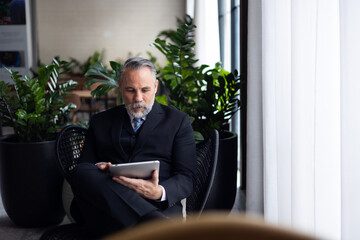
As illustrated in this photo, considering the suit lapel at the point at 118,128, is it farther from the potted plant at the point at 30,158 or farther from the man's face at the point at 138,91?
the potted plant at the point at 30,158

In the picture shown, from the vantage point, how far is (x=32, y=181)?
321 centimetres

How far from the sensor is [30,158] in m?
3.18

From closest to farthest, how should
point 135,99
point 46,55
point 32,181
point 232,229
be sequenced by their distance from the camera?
point 232,229
point 135,99
point 32,181
point 46,55

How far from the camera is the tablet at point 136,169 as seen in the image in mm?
1954

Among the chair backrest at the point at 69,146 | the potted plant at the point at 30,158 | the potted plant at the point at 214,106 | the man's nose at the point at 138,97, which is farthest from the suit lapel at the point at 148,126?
the potted plant at the point at 30,158

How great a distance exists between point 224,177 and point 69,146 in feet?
3.94

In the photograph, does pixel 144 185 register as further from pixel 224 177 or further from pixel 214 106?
pixel 214 106

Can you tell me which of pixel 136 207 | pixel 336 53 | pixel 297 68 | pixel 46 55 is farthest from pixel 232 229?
pixel 46 55

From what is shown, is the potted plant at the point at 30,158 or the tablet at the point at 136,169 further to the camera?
the potted plant at the point at 30,158

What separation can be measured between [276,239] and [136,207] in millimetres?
1528

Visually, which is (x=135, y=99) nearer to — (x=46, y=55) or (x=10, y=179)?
(x=10, y=179)

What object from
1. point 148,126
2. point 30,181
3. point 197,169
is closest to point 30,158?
point 30,181

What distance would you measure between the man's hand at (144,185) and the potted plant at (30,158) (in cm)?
135

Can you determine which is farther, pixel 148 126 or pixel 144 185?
pixel 148 126
